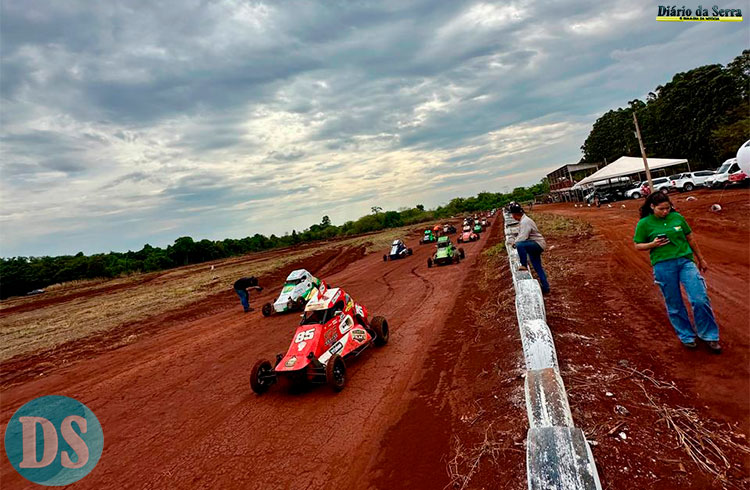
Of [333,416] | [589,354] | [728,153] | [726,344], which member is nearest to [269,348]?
[333,416]

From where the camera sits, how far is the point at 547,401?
10.3 ft

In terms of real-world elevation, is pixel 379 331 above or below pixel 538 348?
below

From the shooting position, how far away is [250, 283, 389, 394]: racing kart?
18.7 ft

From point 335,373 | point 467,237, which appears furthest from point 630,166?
point 335,373

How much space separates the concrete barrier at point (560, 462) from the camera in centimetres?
222

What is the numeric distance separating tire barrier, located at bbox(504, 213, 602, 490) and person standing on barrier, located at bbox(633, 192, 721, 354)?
1.67 metres

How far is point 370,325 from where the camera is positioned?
7383 mm

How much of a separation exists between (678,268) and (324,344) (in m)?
5.10

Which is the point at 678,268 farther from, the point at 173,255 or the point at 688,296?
the point at 173,255

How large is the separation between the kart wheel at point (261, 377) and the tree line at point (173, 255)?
61550mm

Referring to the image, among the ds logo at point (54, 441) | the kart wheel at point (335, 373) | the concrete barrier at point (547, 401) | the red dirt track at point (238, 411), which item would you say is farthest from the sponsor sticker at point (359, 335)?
the ds logo at point (54, 441)

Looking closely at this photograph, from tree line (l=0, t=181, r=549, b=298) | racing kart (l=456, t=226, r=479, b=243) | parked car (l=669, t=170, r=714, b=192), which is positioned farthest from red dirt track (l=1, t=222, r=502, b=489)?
tree line (l=0, t=181, r=549, b=298)

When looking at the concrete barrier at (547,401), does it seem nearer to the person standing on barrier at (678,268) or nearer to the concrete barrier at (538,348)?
the concrete barrier at (538,348)

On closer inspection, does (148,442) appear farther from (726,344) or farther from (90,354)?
(90,354)
